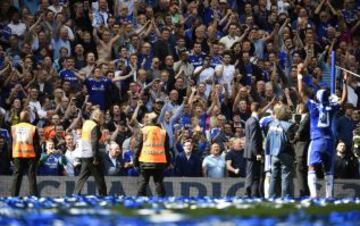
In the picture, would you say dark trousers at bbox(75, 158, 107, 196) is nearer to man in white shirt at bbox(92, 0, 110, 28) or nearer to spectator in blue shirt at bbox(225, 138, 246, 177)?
spectator in blue shirt at bbox(225, 138, 246, 177)

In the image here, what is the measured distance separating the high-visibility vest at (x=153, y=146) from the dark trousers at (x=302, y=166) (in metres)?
2.48

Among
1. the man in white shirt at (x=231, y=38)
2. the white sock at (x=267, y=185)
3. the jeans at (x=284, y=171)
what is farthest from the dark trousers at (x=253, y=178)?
the man in white shirt at (x=231, y=38)

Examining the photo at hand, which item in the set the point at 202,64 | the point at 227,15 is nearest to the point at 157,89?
the point at 202,64

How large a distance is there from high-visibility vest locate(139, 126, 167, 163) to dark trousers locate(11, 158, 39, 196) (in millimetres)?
2050

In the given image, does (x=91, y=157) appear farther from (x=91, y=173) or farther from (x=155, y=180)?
(x=155, y=180)

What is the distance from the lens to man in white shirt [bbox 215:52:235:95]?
24375mm

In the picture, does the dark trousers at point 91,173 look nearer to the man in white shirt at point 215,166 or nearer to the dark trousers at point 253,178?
the man in white shirt at point 215,166

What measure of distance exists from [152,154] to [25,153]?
240 cm

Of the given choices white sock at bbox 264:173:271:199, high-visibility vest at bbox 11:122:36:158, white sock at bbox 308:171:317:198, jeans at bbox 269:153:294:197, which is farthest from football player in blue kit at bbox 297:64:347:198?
high-visibility vest at bbox 11:122:36:158

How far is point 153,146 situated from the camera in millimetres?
18797

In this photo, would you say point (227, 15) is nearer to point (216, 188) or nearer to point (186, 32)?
point (186, 32)

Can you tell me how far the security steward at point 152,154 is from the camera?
61.2 ft

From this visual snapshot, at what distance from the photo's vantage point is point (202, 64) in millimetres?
24781

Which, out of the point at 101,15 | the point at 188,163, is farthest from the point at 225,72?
the point at 188,163
